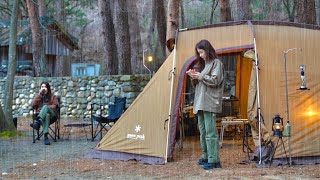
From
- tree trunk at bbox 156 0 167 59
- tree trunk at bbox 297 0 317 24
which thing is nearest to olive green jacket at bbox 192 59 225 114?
tree trunk at bbox 297 0 317 24

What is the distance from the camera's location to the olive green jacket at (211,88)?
5.76 metres

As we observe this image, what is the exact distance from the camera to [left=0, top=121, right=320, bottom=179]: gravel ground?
5.47m

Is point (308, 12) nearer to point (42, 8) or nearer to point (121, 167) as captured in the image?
point (121, 167)

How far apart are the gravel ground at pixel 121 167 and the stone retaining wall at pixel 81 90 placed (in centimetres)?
498

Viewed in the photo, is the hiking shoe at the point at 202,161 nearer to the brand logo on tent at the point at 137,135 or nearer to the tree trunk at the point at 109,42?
the brand logo on tent at the point at 137,135

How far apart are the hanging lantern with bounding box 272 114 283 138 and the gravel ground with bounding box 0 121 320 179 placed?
40 centimetres

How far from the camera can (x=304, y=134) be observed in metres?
6.25

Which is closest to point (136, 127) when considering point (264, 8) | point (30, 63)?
point (30, 63)

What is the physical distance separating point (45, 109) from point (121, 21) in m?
5.59

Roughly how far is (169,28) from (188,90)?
1.40 metres

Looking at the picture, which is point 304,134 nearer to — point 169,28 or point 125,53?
point 169,28

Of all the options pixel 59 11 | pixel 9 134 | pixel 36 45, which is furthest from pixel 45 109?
pixel 59 11

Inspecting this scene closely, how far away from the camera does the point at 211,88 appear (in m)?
5.82

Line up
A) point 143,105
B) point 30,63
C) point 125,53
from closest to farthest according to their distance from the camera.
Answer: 1. point 143,105
2. point 125,53
3. point 30,63
